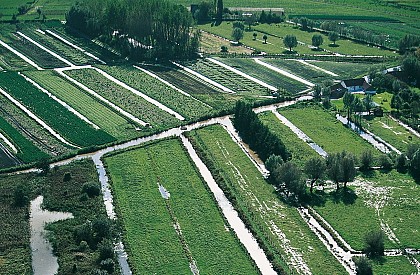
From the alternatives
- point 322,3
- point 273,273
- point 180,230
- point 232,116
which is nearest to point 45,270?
point 180,230

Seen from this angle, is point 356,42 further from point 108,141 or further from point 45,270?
point 45,270

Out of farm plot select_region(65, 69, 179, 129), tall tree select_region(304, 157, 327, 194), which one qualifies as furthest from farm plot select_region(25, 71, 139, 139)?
tall tree select_region(304, 157, 327, 194)

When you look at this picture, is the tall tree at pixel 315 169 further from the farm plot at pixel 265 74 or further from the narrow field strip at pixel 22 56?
the narrow field strip at pixel 22 56

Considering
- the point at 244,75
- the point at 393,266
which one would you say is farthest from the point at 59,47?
the point at 393,266

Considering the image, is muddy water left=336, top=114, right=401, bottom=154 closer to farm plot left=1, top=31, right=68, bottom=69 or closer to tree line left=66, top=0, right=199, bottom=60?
tree line left=66, top=0, right=199, bottom=60

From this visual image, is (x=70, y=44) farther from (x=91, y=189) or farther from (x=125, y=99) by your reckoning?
(x=91, y=189)

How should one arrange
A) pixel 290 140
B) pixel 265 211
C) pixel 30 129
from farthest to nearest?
1. pixel 30 129
2. pixel 290 140
3. pixel 265 211
